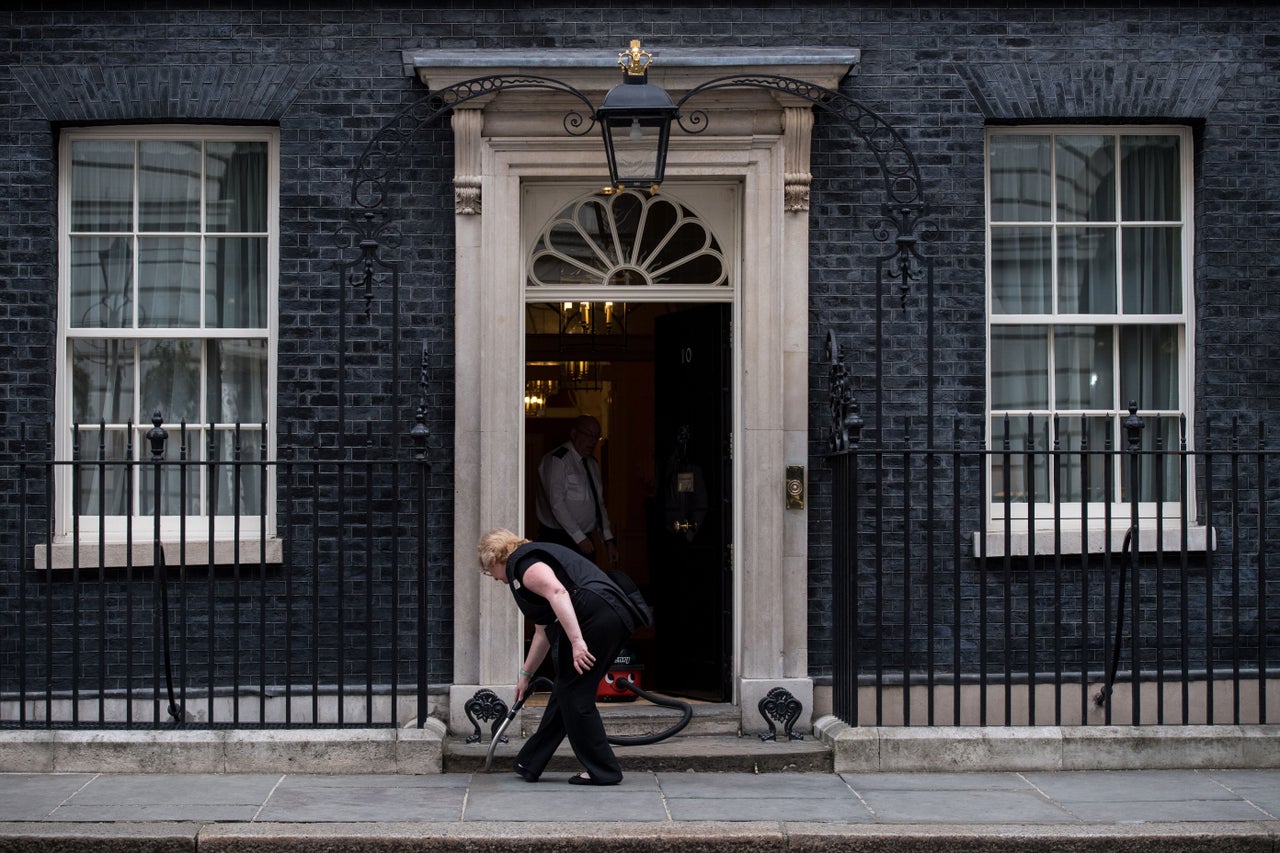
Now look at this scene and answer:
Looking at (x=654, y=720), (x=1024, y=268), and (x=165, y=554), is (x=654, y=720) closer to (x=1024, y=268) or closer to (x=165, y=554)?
(x=165, y=554)

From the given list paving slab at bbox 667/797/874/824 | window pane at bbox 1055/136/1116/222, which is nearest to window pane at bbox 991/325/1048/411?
window pane at bbox 1055/136/1116/222

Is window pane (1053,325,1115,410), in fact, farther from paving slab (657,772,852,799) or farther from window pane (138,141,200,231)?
window pane (138,141,200,231)

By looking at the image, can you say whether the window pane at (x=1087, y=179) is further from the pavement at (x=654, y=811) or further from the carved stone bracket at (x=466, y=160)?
the carved stone bracket at (x=466, y=160)

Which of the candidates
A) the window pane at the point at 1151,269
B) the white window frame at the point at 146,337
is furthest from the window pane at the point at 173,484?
the window pane at the point at 1151,269

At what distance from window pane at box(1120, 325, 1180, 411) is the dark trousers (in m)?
3.96

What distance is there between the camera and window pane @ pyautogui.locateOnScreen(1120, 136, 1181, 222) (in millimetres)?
9703

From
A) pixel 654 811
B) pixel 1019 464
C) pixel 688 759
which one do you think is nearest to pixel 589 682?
pixel 654 811

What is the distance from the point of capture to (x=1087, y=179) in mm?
9711

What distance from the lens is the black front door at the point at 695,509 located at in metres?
9.68

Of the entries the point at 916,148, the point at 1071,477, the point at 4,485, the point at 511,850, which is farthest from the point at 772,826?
the point at 4,485

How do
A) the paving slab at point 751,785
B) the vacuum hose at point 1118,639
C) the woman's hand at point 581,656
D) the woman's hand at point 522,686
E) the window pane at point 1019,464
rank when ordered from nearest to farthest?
the woman's hand at point 581,656, the paving slab at point 751,785, the woman's hand at point 522,686, the vacuum hose at point 1118,639, the window pane at point 1019,464

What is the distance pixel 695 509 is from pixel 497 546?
236 cm

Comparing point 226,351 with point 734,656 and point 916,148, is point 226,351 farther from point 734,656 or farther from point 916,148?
point 916,148

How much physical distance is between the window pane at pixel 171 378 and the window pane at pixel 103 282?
252mm
